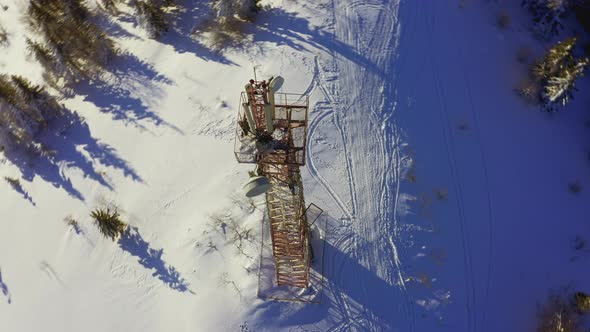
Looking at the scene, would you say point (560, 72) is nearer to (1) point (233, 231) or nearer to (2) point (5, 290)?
(1) point (233, 231)

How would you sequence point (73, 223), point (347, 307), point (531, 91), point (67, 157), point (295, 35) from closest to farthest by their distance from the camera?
point (347, 307)
point (73, 223)
point (531, 91)
point (67, 157)
point (295, 35)

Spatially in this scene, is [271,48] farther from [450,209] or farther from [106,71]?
[450,209]

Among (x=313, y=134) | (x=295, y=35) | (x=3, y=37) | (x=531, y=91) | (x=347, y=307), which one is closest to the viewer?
(x=347, y=307)

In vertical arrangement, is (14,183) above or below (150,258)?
above

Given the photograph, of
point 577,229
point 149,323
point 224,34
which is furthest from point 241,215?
point 577,229

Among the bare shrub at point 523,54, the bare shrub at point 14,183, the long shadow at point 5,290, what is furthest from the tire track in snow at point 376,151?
the bare shrub at point 14,183

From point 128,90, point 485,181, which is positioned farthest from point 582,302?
point 128,90

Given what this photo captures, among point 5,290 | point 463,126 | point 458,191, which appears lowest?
point 5,290
